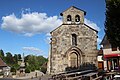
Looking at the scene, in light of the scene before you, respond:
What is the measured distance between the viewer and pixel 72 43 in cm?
3881

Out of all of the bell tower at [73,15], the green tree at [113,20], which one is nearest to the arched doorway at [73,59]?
the bell tower at [73,15]

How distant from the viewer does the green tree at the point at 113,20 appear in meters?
24.4

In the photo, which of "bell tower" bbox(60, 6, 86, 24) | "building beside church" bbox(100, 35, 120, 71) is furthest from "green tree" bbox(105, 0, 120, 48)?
"bell tower" bbox(60, 6, 86, 24)

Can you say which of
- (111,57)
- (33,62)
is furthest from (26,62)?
(111,57)

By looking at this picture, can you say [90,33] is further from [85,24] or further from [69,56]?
[69,56]

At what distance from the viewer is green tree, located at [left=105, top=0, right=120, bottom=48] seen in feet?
80.2

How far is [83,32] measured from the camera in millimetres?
38844

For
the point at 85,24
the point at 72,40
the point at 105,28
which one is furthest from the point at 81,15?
the point at 105,28

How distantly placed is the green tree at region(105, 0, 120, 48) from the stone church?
1260 centimetres

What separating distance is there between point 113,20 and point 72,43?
14.5m

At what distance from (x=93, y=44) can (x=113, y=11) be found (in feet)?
46.7

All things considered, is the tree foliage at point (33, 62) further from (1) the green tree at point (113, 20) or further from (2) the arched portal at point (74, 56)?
(1) the green tree at point (113, 20)

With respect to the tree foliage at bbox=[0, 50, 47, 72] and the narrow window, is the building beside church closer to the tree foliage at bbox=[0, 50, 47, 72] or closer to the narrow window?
the narrow window

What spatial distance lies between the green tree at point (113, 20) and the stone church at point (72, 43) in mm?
12599
